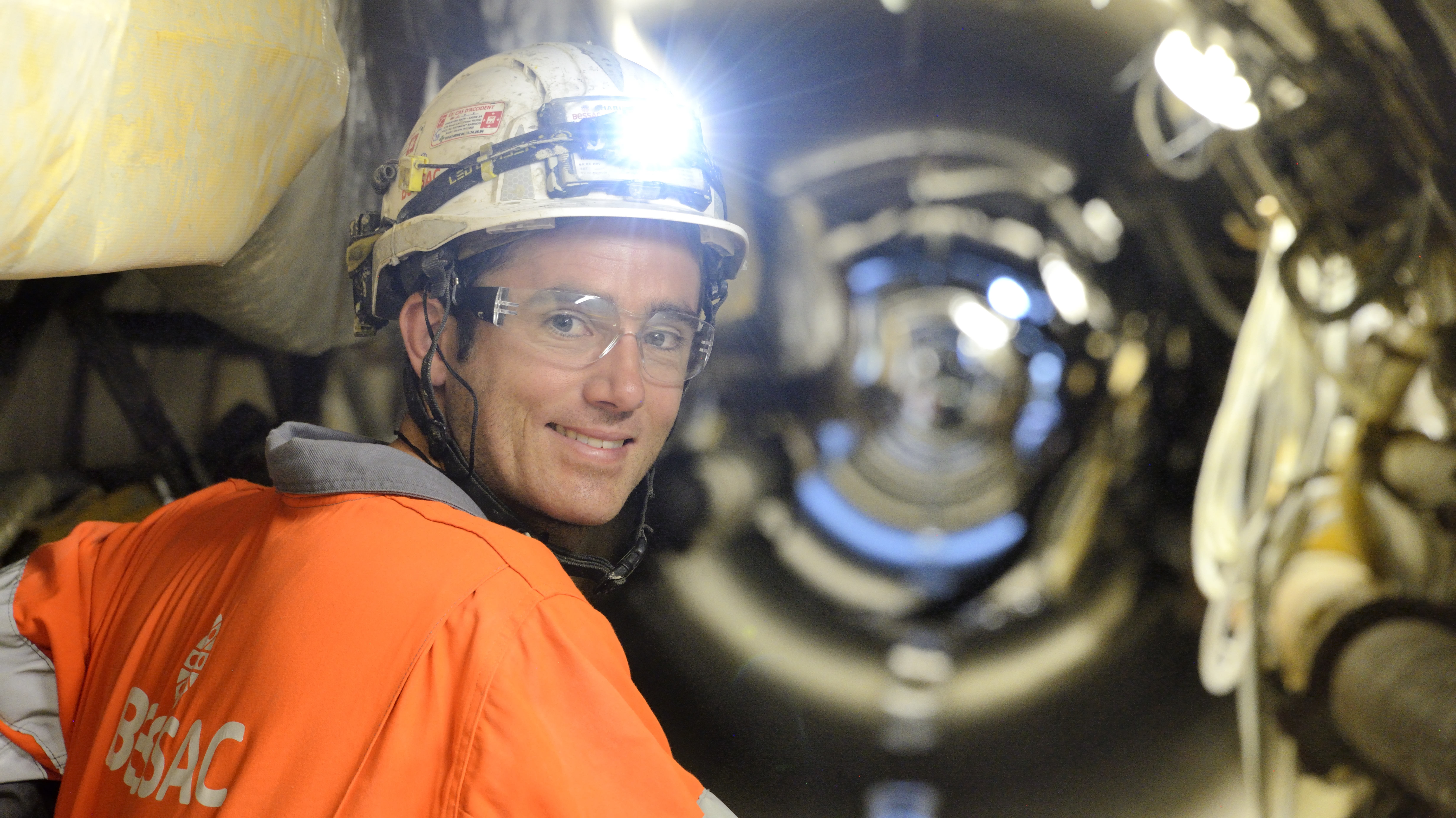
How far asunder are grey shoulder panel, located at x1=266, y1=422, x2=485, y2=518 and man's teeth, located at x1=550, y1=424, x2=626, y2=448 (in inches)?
12.5

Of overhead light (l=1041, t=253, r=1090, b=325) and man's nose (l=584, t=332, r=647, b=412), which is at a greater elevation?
overhead light (l=1041, t=253, r=1090, b=325)

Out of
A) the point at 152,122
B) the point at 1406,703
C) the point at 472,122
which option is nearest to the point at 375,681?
the point at 152,122

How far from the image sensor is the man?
0.65m

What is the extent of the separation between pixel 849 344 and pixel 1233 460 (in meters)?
0.98

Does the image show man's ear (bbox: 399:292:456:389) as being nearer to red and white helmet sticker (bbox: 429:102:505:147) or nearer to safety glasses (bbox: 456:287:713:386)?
safety glasses (bbox: 456:287:713:386)

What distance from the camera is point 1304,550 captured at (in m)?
1.65

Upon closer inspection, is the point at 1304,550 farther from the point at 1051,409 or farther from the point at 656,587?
the point at 656,587

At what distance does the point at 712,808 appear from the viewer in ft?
2.86

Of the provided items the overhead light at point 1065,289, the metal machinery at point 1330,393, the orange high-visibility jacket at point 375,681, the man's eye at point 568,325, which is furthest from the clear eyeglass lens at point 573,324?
the overhead light at point 1065,289

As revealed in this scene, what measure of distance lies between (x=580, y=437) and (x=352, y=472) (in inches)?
16.2

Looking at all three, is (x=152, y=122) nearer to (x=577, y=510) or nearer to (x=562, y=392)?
(x=562, y=392)

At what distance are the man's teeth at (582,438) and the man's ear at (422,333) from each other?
17 cm

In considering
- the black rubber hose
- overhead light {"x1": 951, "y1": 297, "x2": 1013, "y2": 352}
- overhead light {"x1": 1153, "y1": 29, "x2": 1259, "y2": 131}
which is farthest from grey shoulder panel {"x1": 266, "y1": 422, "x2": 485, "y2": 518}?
overhead light {"x1": 951, "y1": 297, "x2": 1013, "y2": 352}

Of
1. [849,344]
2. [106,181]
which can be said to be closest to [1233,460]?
[849,344]
